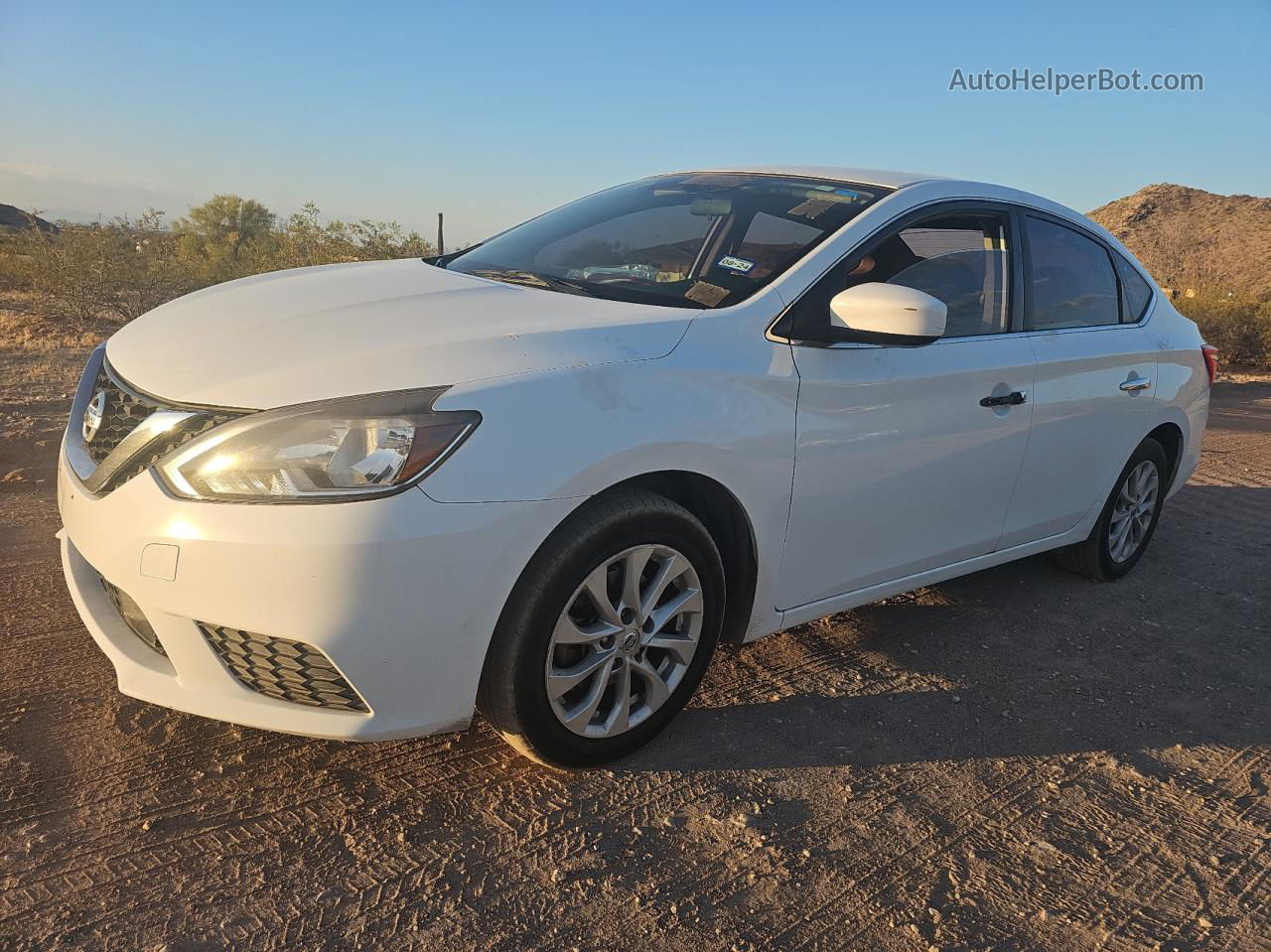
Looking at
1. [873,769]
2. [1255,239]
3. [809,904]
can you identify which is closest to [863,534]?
[873,769]

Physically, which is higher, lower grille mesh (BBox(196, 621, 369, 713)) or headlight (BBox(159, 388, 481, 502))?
headlight (BBox(159, 388, 481, 502))

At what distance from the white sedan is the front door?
0.01 m

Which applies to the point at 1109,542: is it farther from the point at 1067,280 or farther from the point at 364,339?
the point at 364,339

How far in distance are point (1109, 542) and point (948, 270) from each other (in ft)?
6.09

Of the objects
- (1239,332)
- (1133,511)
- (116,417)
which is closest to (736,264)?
(116,417)

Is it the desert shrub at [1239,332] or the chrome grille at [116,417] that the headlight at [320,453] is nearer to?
the chrome grille at [116,417]

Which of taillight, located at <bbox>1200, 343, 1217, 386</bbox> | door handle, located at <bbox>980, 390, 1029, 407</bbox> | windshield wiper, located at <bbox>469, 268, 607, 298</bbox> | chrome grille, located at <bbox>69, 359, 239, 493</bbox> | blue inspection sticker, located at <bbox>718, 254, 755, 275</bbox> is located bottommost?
chrome grille, located at <bbox>69, 359, 239, 493</bbox>

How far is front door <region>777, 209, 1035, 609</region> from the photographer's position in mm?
2869

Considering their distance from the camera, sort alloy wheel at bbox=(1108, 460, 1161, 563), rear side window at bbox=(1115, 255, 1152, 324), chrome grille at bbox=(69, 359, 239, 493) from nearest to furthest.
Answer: chrome grille at bbox=(69, 359, 239, 493) < rear side window at bbox=(1115, 255, 1152, 324) < alloy wheel at bbox=(1108, 460, 1161, 563)

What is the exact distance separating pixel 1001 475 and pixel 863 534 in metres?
0.77

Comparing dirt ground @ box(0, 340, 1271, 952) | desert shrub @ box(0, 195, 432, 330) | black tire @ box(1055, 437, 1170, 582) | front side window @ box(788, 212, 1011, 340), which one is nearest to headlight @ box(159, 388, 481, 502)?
dirt ground @ box(0, 340, 1271, 952)

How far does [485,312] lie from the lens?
2.66 m

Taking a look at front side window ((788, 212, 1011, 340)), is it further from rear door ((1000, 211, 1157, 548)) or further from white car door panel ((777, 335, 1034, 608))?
rear door ((1000, 211, 1157, 548))

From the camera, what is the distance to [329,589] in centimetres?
→ 205
